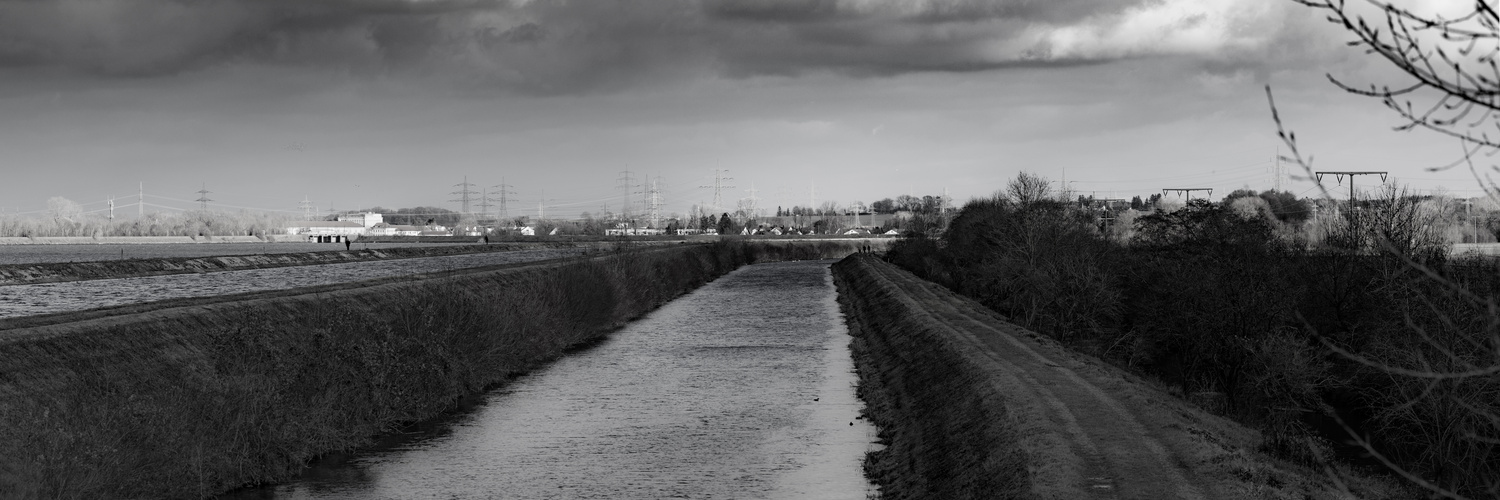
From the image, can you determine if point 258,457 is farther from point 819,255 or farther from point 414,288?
point 819,255

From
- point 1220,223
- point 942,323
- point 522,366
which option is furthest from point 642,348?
point 1220,223

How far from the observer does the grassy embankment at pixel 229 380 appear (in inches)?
572

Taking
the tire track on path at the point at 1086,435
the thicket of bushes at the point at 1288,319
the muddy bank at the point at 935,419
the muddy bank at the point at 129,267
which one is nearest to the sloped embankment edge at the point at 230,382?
the muddy bank at the point at 935,419

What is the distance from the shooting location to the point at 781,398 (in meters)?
28.0

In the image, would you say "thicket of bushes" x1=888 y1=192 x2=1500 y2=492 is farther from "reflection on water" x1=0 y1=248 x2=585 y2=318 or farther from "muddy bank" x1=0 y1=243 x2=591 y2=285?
"muddy bank" x1=0 y1=243 x2=591 y2=285

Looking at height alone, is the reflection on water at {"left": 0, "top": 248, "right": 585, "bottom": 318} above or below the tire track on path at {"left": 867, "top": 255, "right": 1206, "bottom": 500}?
above

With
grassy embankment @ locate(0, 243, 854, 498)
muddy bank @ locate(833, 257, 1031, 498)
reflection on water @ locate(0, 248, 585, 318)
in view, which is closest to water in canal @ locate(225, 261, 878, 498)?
muddy bank @ locate(833, 257, 1031, 498)

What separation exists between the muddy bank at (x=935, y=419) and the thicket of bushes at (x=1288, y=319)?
166 inches

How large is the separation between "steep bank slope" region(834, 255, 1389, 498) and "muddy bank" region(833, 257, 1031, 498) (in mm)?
42

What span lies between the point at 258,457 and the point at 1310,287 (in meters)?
35.4

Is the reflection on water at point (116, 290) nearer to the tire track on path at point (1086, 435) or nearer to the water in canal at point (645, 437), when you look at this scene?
the water in canal at point (645, 437)

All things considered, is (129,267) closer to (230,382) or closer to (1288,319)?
(230,382)

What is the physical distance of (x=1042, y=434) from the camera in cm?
1700

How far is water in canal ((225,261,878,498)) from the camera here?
18234 millimetres
